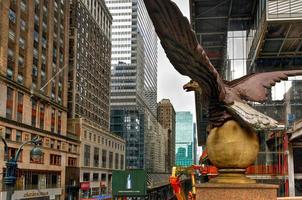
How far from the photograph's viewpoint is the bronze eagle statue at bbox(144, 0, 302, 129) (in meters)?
6.59

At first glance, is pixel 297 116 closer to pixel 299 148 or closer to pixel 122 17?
pixel 299 148

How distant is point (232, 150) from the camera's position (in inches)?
293

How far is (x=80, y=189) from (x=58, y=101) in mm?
14286

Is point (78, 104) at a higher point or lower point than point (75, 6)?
lower

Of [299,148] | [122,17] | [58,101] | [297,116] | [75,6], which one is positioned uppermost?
[122,17]

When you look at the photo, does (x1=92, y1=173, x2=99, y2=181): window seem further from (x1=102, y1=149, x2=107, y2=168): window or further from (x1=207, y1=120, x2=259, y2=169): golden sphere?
(x1=207, y1=120, x2=259, y2=169): golden sphere

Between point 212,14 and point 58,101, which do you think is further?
point 58,101

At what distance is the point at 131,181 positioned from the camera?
43469mm

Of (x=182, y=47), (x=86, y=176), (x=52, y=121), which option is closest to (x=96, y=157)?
(x=86, y=176)

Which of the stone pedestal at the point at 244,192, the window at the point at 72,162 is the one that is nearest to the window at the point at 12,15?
the window at the point at 72,162

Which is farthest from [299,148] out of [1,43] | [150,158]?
[150,158]

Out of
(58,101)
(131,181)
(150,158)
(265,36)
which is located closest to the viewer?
(265,36)

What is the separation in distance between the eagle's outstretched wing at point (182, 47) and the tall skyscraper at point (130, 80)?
137388mm

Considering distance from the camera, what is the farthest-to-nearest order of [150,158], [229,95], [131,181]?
[150,158]
[131,181]
[229,95]
